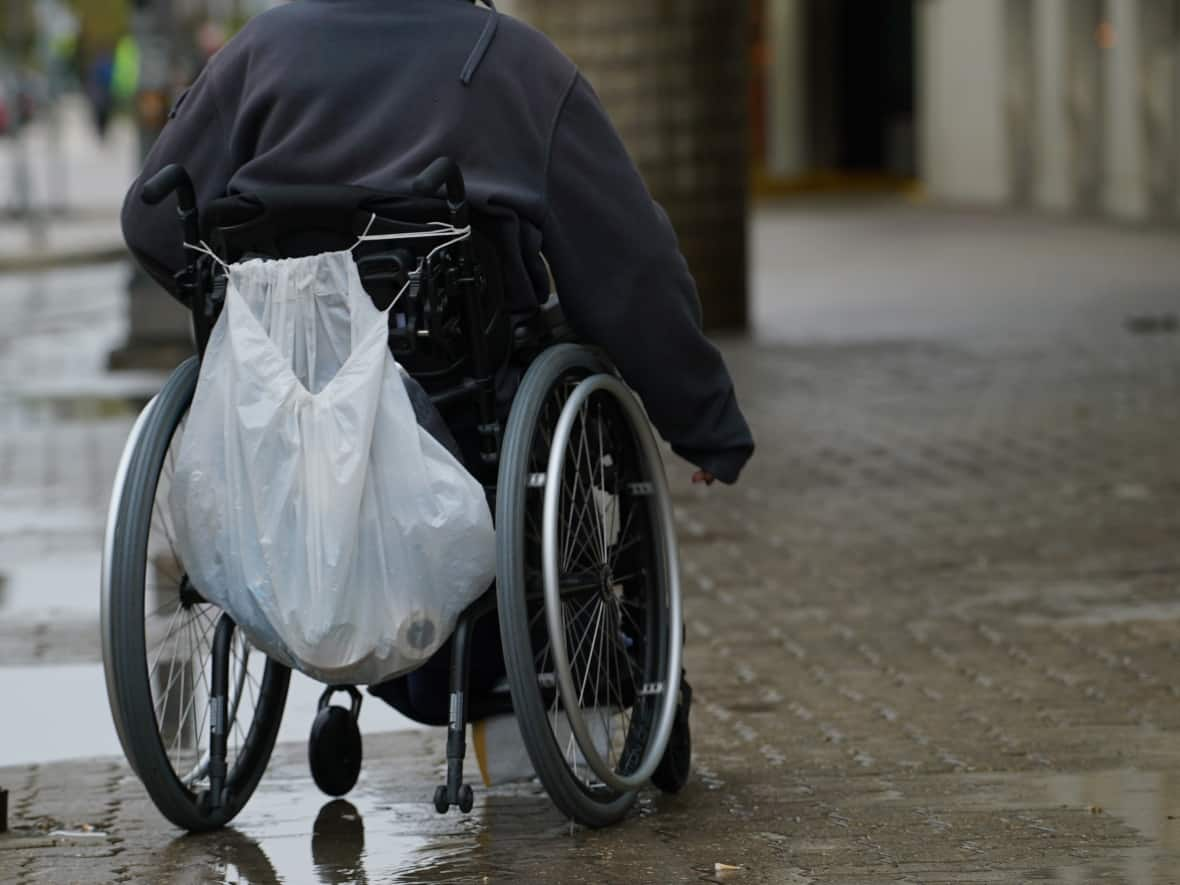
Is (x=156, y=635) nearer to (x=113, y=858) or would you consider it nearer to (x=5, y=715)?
(x=5, y=715)

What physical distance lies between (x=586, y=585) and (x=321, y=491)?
0.56 metres

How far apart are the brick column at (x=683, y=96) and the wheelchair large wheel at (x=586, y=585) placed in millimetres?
9797

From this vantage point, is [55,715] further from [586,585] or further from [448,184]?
[448,184]

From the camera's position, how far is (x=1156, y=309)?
15625 millimetres

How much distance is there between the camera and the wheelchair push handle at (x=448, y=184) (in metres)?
3.99

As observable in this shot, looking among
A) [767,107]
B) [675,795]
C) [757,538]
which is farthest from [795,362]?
[767,107]

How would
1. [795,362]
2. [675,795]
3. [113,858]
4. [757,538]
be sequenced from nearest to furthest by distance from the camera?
[113,858] → [675,795] → [757,538] → [795,362]

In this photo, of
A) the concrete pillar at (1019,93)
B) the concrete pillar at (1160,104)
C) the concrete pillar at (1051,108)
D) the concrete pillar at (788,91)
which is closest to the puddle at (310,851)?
the concrete pillar at (1160,104)

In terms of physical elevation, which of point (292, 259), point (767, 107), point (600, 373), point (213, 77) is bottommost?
point (767, 107)

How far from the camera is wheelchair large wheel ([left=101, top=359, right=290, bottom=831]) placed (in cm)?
404

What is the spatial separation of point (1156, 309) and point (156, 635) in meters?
11.3

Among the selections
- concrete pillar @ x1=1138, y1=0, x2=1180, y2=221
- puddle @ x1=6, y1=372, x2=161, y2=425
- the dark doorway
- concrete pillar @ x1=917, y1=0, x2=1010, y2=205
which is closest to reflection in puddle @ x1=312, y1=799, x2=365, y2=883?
puddle @ x1=6, y1=372, x2=161, y2=425

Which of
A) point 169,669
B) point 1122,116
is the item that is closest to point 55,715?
point 169,669

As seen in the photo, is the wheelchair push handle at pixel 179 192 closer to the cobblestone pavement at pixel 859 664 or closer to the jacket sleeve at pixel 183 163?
the jacket sleeve at pixel 183 163
